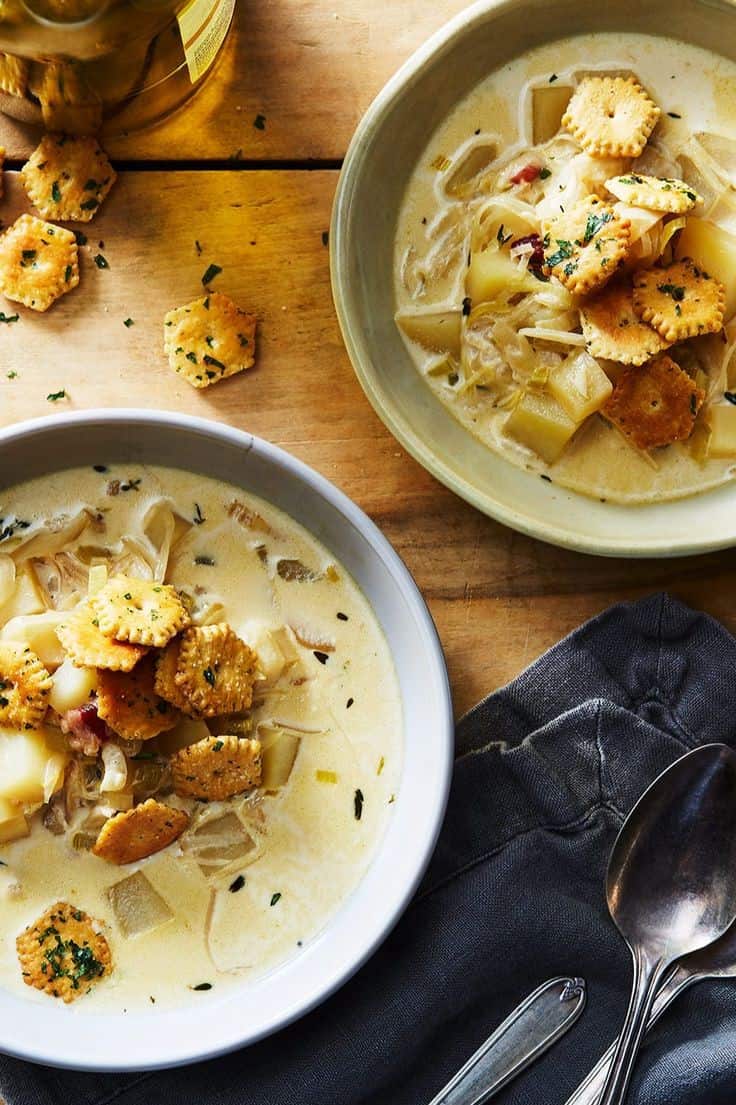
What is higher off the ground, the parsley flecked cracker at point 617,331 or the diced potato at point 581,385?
the parsley flecked cracker at point 617,331

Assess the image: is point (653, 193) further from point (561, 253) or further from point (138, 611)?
point (138, 611)

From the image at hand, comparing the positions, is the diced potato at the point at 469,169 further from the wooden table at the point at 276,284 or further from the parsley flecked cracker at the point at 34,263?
the parsley flecked cracker at the point at 34,263

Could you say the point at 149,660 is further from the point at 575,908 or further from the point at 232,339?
the point at 575,908

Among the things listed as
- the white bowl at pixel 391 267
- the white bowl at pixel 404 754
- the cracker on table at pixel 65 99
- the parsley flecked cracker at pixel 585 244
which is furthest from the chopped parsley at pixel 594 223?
the cracker on table at pixel 65 99

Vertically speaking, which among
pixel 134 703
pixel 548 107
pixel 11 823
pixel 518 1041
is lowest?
pixel 518 1041

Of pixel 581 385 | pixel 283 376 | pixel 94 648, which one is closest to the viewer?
pixel 94 648

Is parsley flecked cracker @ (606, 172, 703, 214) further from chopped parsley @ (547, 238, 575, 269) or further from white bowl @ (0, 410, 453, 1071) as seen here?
white bowl @ (0, 410, 453, 1071)

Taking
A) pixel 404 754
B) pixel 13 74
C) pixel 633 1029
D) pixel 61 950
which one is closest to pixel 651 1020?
pixel 633 1029

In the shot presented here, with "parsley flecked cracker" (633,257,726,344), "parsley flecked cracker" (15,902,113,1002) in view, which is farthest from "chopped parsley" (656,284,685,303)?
"parsley flecked cracker" (15,902,113,1002)
